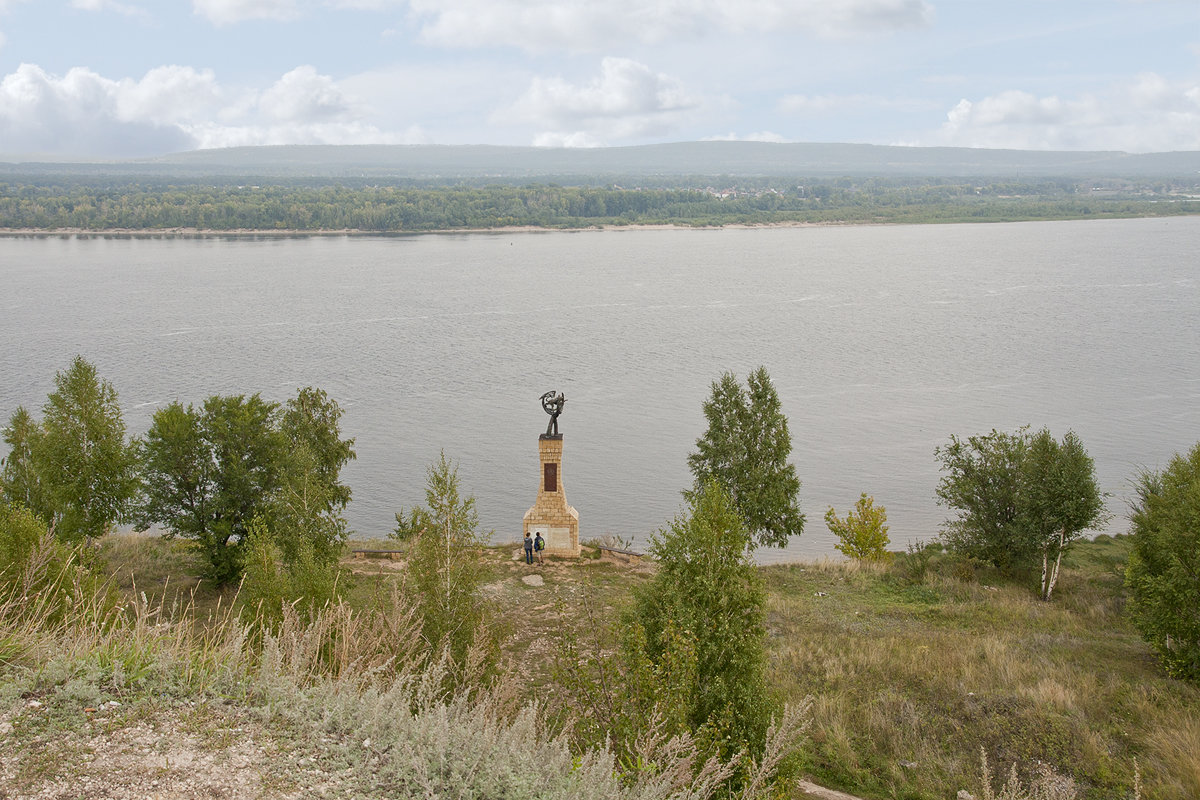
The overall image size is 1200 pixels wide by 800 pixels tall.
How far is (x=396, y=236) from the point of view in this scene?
140m

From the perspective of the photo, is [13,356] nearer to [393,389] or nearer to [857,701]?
[393,389]

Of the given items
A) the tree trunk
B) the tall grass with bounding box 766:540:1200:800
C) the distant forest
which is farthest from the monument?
the distant forest

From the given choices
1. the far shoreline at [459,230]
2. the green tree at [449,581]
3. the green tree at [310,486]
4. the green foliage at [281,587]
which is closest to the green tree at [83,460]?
the green tree at [310,486]

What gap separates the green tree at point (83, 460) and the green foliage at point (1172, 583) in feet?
66.6

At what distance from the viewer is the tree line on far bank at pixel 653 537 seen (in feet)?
30.4

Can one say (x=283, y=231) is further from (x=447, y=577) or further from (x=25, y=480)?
(x=447, y=577)

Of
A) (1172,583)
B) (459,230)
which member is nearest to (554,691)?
(1172,583)

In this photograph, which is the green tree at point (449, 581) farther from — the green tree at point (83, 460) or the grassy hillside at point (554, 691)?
the green tree at point (83, 460)

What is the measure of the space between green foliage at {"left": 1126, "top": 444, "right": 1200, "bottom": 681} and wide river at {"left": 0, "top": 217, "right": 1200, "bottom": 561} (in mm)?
12184

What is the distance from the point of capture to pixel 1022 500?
67.4ft

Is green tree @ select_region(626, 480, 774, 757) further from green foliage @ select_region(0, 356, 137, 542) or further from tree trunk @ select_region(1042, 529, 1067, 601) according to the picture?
green foliage @ select_region(0, 356, 137, 542)

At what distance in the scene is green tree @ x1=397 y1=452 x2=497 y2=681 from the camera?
1011 cm

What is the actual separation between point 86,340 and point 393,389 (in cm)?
2438

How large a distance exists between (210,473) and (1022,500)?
1849 cm
